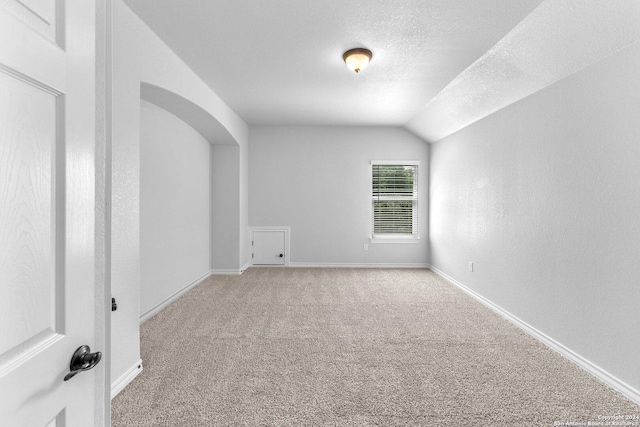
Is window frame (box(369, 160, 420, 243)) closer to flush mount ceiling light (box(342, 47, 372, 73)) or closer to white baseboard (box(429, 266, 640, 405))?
white baseboard (box(429, 266, 640, 405))

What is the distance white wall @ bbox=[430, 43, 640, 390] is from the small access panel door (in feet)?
11.0

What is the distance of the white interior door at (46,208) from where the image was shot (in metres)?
0.64

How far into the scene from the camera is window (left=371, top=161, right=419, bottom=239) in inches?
245

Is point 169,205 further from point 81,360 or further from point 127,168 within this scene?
point 81,360

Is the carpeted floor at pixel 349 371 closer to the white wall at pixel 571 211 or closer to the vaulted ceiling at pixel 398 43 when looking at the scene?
the white wall at pixel 571 211

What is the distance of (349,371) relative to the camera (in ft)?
7.85

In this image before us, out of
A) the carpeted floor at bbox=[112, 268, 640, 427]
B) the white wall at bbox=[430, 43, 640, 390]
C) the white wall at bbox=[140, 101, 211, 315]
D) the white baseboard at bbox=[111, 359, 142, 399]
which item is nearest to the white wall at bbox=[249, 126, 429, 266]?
the white wall at bbox=[140, 101, 211, 315]

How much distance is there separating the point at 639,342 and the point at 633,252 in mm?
552

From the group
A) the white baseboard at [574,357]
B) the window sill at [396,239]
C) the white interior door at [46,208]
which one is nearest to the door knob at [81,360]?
the white interior door at [46,208]

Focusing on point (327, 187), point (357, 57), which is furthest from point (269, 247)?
point (357, 57)

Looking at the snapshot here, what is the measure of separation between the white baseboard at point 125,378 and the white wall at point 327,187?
13.0 feet

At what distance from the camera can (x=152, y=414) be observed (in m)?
1.91

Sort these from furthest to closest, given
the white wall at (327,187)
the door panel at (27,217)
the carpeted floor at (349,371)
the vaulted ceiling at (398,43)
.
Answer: the white wall at (327,187), the vaulted ceiling at (398,43), the carpeted floor at (349,371), the door panel at (27,217)

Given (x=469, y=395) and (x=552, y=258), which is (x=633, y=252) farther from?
(x=469, y=395)
